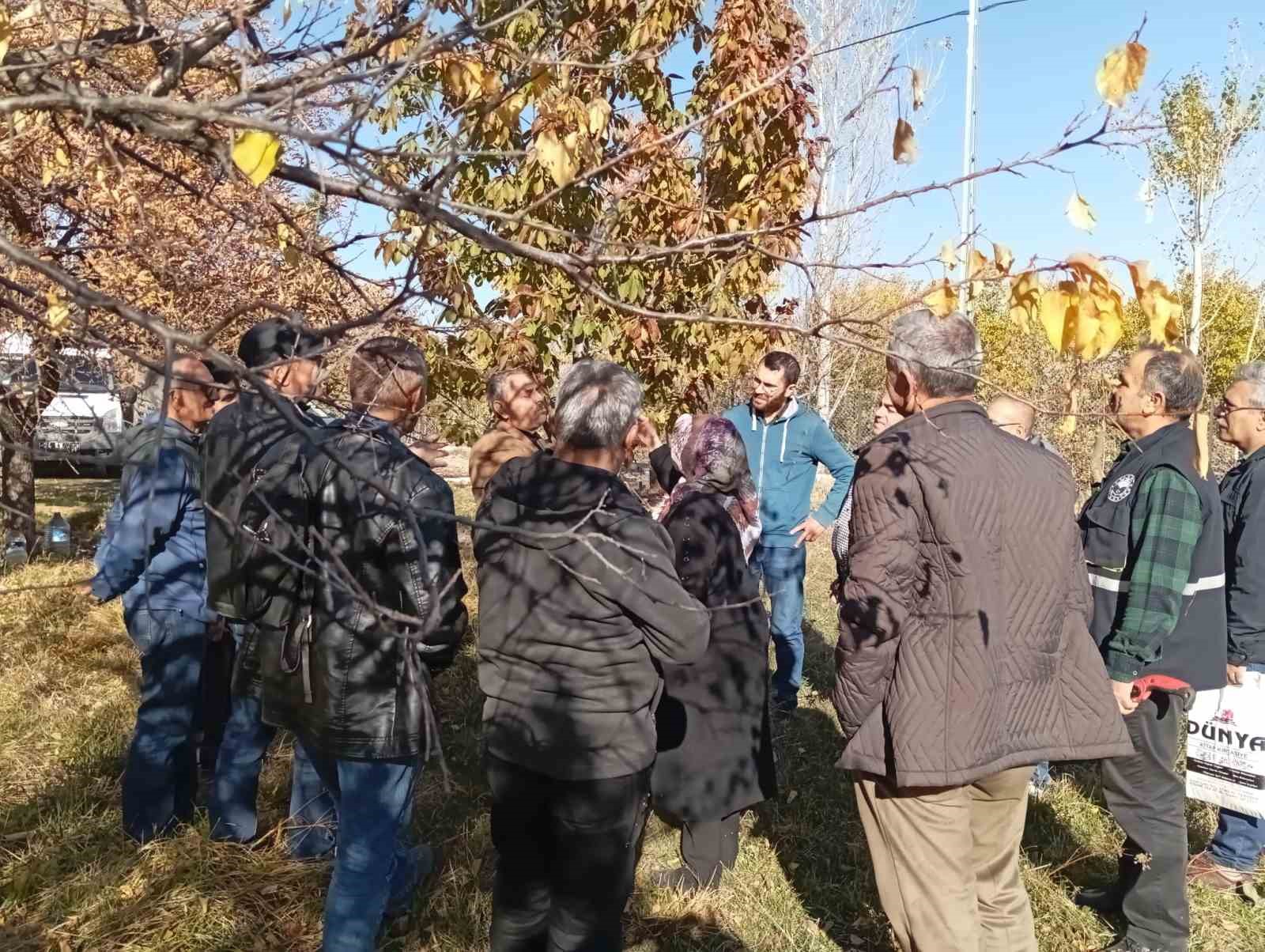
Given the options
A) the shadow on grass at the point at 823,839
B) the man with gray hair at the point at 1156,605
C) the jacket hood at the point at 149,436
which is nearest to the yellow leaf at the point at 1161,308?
the man with gray hair at the point at 1156,605

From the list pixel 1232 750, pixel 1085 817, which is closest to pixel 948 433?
pixel 1232 750

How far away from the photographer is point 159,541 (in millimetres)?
2945

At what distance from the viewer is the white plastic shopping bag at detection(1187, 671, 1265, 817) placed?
3.06m

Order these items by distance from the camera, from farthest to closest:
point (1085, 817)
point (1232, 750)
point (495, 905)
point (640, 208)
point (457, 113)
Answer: point (640, 208), point (1085, 817), point (1232, 750), point (495, 905), point (457, 113)

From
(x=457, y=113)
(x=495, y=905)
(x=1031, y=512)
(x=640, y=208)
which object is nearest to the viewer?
(x=457, y=113)

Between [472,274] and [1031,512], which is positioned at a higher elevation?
[472,274]

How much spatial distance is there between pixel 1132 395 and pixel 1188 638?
2.60 ft

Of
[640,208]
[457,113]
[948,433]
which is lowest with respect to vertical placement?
[948,433]

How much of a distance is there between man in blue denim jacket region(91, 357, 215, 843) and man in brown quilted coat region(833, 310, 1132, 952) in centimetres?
218

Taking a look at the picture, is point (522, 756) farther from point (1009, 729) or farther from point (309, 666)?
point (1009, 729)

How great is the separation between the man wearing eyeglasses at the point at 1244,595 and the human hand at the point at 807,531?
1862mm

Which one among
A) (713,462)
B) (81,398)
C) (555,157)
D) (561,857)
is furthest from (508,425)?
(555,157)

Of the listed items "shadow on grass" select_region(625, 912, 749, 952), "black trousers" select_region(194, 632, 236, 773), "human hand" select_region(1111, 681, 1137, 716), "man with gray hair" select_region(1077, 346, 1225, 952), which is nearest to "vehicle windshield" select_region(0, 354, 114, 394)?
"black trousers" select_region(194, 632, 236, 773)

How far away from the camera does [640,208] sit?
170 inches
